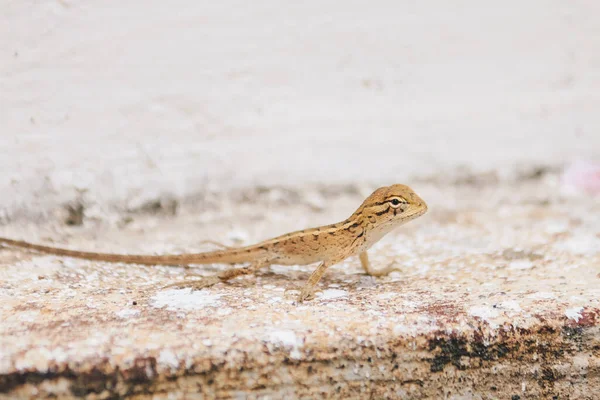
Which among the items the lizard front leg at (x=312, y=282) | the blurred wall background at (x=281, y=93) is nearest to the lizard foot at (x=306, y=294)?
the lizard front leg at (x=312, y=282)

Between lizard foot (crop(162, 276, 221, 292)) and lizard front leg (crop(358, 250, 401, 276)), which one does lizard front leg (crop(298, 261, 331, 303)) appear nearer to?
lizard front leg (crop(358, 250, 401, 276))

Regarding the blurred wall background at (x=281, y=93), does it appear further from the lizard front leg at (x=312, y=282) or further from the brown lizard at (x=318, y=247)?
the lizard front leg at (x=312, y=282)

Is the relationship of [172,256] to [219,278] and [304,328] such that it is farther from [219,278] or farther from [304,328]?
[304,328]

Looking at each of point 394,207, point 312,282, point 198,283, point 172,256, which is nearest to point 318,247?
point 312,282

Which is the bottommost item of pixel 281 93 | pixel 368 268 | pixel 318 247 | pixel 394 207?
pixel 368 268

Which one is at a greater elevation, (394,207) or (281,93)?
(281,93)

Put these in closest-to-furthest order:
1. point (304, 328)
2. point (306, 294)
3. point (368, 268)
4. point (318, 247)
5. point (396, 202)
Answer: point (304, 328), point (306, 294), point (396, 202), point (318, 247), point (368, 268)

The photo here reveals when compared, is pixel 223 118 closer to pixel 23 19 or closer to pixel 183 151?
pixel 183 151

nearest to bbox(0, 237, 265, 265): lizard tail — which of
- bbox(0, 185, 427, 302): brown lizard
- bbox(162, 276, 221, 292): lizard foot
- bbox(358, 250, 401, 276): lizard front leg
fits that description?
bbox(0, 185, 427, 302): brown lizard
